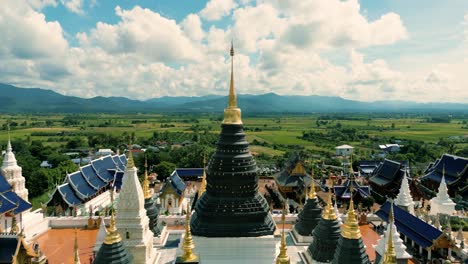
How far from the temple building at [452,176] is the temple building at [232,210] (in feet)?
82.0

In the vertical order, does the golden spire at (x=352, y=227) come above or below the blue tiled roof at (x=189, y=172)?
above

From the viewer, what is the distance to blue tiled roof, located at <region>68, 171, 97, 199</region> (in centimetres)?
2864

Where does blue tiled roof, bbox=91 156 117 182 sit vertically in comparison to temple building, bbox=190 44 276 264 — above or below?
below

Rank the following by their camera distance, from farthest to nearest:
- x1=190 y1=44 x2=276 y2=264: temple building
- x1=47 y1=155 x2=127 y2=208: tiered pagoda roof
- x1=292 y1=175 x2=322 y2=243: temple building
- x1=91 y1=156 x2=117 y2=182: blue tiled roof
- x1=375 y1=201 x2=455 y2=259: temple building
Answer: x1=91 y1=156 x2=117 y2=182: blue tiled roof < x1=47 y1=155 x2=127 y2=208: tiered pagoda roof < x1=292 y1=175 x2=322 y2=243: temple building < x1=375 y1=201 x2=455 y2=259: temple building < x1=190 y1=44 x2=276 y2=264: temple building

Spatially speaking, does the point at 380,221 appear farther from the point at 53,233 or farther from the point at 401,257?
the point at 53,233

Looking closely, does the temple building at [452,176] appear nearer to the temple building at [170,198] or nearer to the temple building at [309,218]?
the temple building at [309,218]

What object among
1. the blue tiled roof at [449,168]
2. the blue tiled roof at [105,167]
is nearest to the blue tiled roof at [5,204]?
the blue tiled roof at [105,167]

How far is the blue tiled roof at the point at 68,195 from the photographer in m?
27.0

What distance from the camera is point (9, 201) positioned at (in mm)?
22453

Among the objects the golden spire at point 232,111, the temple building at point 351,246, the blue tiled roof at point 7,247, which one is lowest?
the blue tiled roof at point 7,247

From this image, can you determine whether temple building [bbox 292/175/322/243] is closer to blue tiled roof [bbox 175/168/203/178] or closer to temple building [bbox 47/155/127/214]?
temple building [bbox 47/155/127/214]

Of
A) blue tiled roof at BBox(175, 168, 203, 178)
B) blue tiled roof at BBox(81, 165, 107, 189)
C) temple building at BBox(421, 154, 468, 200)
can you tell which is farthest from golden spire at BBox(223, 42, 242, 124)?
blue tiled roof at BBox(175, 168, 203, 178)

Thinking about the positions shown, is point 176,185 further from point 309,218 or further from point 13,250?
point 13,250

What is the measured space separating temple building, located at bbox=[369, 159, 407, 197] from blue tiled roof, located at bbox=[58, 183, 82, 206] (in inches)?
1080
